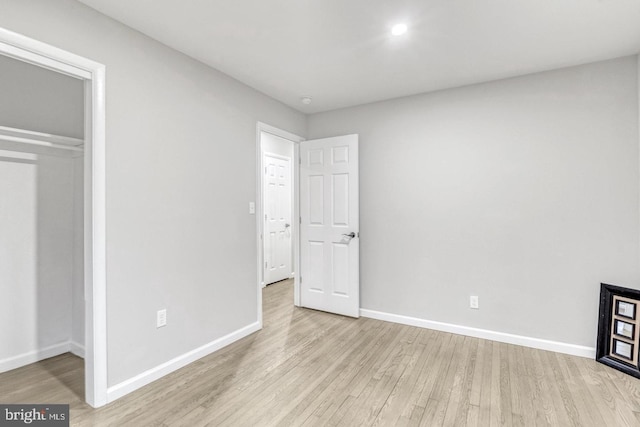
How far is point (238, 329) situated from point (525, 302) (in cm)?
270

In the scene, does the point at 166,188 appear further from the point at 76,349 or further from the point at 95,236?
the point at 76,349

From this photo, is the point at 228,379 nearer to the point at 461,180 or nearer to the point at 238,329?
the point at 238,329

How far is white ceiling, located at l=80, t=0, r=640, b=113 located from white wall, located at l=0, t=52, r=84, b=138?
3.44 feet

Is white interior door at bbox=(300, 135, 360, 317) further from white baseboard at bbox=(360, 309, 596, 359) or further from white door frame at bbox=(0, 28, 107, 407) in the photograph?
white door frame at bbox=(0, 28, 107, 407)

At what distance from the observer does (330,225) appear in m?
3.79

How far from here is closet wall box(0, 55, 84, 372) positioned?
2.40m

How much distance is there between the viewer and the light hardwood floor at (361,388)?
189 cm

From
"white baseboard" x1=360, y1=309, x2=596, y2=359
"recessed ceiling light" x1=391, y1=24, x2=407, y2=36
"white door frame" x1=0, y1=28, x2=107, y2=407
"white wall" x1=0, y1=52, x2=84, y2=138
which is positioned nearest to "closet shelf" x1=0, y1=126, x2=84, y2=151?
"white wall" x1=0, y1=52, x2=84, y2=138

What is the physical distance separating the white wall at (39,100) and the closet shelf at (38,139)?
204 mm

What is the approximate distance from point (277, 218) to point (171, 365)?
130 inches

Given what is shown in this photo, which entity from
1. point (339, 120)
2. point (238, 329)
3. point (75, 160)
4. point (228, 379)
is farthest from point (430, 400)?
point (75, 160)

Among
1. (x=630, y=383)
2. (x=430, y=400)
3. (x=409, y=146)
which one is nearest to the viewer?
(x=430, y=400)

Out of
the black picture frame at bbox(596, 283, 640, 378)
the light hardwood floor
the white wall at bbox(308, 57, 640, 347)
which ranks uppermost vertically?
the white wall at bbox(308, 57, 640, 347)

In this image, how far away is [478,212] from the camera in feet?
10.1
